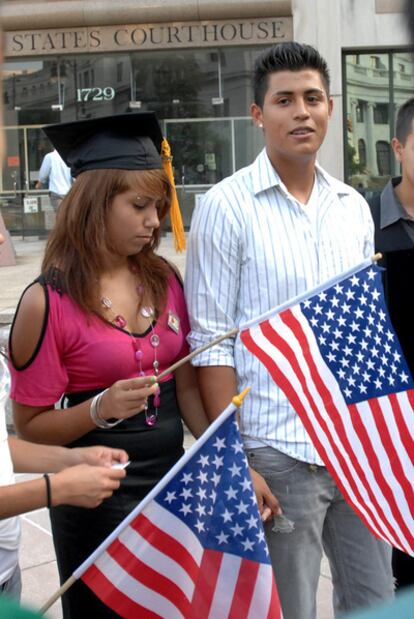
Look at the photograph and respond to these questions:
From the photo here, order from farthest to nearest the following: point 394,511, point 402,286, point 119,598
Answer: point 402,286
point 394,511
point 119,598

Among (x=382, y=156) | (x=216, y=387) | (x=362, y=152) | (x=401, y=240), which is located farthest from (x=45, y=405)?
(x=382, y=156)

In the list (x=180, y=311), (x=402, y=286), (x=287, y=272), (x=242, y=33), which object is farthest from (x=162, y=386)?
(x=242, y=33)

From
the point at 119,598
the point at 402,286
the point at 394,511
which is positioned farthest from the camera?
the point at 402,286

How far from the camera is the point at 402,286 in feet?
11.1

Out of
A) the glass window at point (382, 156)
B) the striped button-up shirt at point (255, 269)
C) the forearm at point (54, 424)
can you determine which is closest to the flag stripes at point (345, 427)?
the striped button-up shirt at point (255, 269)

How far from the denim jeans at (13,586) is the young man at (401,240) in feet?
5.54

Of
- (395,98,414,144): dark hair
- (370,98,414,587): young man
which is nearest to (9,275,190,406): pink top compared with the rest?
(370,98,414,587): young man

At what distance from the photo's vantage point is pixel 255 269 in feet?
8.95

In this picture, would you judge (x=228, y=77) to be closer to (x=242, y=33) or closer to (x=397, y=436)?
(x=242, y=33)

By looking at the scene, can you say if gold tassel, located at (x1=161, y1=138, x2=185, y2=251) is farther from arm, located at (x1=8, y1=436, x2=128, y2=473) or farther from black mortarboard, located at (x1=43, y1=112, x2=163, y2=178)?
arm, located at (x1=8, y1=436, x2=128, y2=473)

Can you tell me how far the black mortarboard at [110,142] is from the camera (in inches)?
108

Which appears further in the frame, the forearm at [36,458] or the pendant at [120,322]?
the pendant at [120,322]

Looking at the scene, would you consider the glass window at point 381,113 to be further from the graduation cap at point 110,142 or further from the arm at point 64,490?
the arm at point 64,490

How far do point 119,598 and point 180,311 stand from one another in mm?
980
